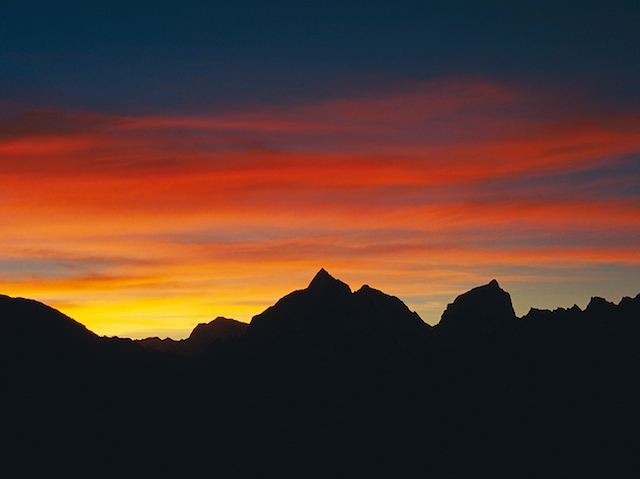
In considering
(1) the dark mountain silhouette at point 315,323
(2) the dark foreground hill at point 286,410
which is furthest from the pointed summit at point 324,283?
(2) the dark foreground hill at point 286,410

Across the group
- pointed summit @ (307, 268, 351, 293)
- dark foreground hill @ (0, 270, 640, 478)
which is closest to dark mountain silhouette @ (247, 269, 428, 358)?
pointed summit @ (307, 268, 351, 293)

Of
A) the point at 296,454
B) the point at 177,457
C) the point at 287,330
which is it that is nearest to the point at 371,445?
the point at 296,454

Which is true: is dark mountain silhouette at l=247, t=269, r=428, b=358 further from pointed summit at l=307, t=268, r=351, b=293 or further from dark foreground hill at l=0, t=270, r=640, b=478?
dark foreground hill at l=0, t=270, r=640, b=478

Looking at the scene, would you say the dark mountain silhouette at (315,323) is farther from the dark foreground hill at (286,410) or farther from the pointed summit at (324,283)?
the dark foreground hill at (286,410)

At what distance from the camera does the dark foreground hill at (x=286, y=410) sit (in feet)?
450

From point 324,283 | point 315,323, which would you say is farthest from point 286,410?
point 324,283

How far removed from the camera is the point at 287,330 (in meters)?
188

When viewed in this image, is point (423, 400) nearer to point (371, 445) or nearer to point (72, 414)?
point (371, 445)

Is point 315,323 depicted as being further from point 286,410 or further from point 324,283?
point 286,410

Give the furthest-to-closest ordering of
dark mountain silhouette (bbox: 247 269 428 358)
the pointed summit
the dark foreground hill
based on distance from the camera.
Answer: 1. the pointed summit
2. dark mountain silhouette (bbox: 247 269 428 358)
3. the dark foreground hill

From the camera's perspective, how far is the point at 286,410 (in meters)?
176

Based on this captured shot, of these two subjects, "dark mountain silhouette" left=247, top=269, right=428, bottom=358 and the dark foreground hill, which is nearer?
the dark foreground hill

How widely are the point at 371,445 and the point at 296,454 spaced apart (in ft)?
64.7

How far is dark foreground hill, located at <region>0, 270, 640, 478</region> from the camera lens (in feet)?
450
